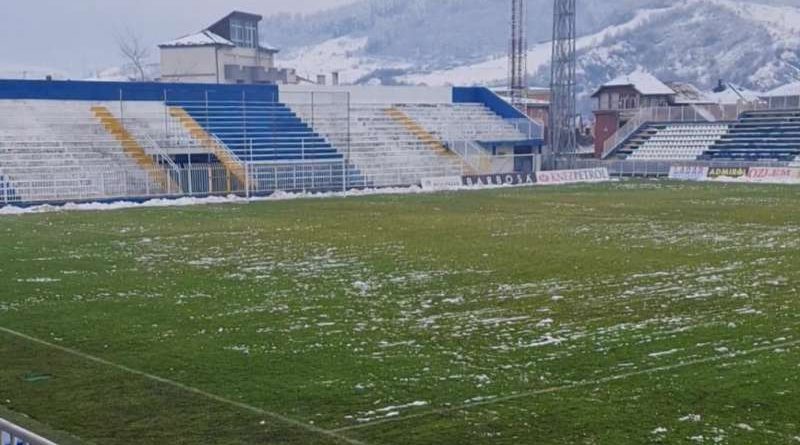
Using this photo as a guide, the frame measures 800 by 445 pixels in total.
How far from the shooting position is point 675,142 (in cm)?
5925

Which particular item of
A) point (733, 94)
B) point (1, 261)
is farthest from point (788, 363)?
point (733, 94)

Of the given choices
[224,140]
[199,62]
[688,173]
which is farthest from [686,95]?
[224,140]

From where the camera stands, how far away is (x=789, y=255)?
18.6 meters

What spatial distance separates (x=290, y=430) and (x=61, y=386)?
2670 mm

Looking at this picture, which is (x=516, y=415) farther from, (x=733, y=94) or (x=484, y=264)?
(x=733, y=94)

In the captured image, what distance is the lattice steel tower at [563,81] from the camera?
55.7 metres

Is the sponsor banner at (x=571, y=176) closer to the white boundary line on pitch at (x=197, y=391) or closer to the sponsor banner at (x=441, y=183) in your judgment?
the sponsor banner at (x=441, y=183)

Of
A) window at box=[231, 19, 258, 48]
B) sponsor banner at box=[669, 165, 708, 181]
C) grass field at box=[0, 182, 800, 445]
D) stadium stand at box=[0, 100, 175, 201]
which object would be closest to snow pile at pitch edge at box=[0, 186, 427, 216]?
stadium stand at box=[0, 100, 175, 201]

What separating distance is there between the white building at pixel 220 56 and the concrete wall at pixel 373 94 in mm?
11176

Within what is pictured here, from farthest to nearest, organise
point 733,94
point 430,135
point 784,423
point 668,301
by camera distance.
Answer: point 733,94, point 430,135, point 668,301, point 784,423

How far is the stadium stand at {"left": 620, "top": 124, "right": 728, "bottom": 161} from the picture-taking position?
57.8 meters

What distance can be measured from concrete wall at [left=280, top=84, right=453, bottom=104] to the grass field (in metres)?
28.6

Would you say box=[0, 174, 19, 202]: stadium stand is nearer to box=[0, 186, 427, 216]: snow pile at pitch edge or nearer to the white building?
box=[0, 186, 427, 216]: snow pile at pitch edge

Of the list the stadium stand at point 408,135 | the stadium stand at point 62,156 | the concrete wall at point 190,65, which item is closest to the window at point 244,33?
the concrete wall at point 190,65
